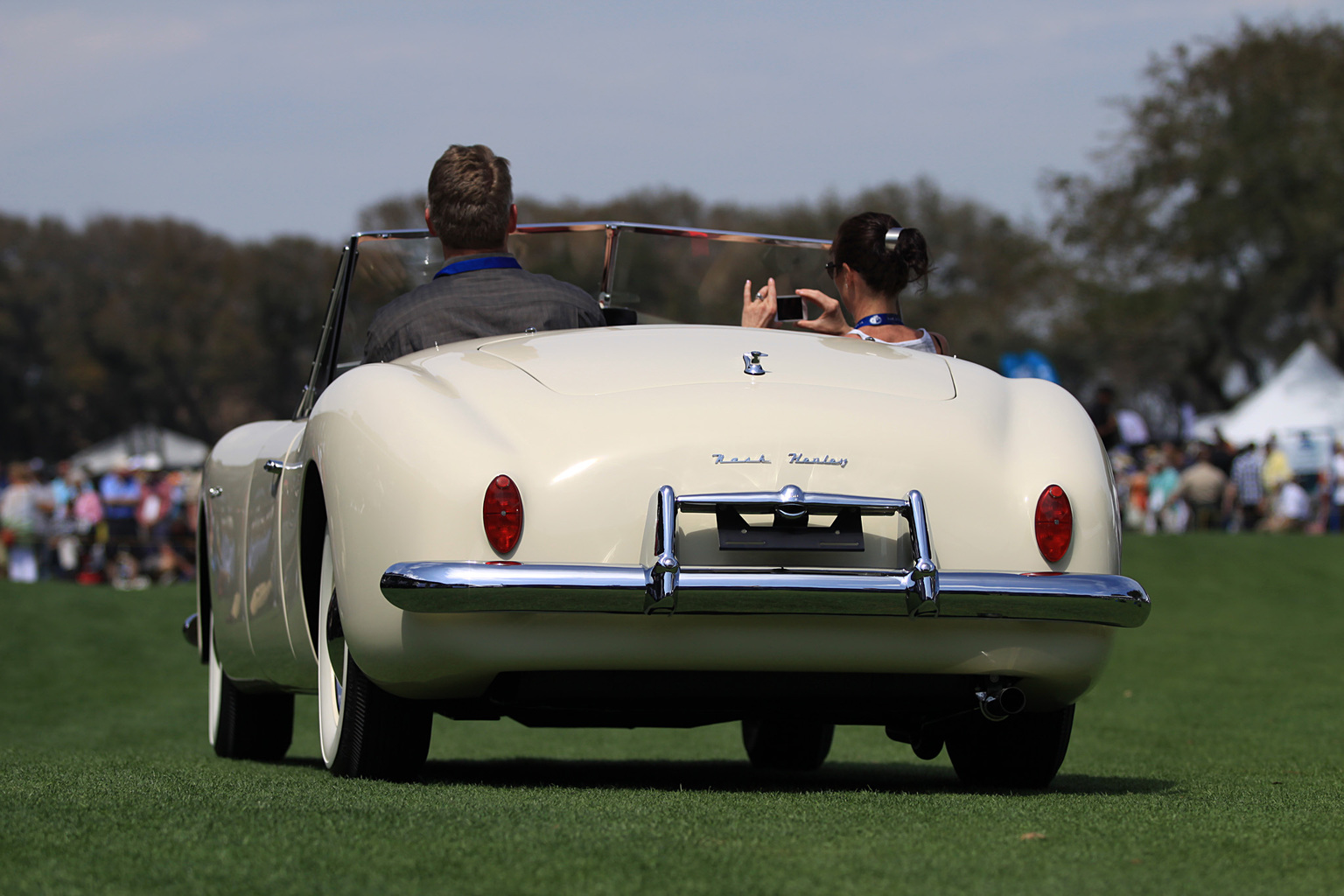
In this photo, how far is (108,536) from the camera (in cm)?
2330

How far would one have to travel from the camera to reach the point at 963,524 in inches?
155

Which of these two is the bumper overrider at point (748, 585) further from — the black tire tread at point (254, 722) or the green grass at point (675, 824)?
the black tire tread at point (254, 722)

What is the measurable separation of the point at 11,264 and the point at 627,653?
77732 millimetres

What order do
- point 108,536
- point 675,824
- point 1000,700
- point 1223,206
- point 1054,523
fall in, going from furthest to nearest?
point 1223,206 → point 108,536 → point 1000,700 → point 1054,523 → point 675,824

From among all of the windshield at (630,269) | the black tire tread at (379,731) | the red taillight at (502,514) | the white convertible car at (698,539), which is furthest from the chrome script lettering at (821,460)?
the windshield at (630,269)

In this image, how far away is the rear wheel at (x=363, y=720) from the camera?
168 inches

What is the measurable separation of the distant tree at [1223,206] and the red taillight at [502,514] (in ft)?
150

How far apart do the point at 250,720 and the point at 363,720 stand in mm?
2172

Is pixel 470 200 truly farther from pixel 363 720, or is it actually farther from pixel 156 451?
pixel 156 451

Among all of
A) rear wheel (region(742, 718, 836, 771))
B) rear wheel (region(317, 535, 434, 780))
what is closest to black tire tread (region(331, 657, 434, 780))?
rear wheel (region(317, 535, 434, 780))

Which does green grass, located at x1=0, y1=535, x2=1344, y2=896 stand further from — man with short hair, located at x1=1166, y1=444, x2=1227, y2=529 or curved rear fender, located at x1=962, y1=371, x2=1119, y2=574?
man with short hair, located at x1=1166, y1=444, x2=1227, y2=529

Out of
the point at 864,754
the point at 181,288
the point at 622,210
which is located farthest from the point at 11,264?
the point at 864,754

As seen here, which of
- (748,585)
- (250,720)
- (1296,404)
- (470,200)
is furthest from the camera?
(1296,404)

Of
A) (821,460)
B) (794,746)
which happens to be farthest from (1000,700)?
(794,746)
